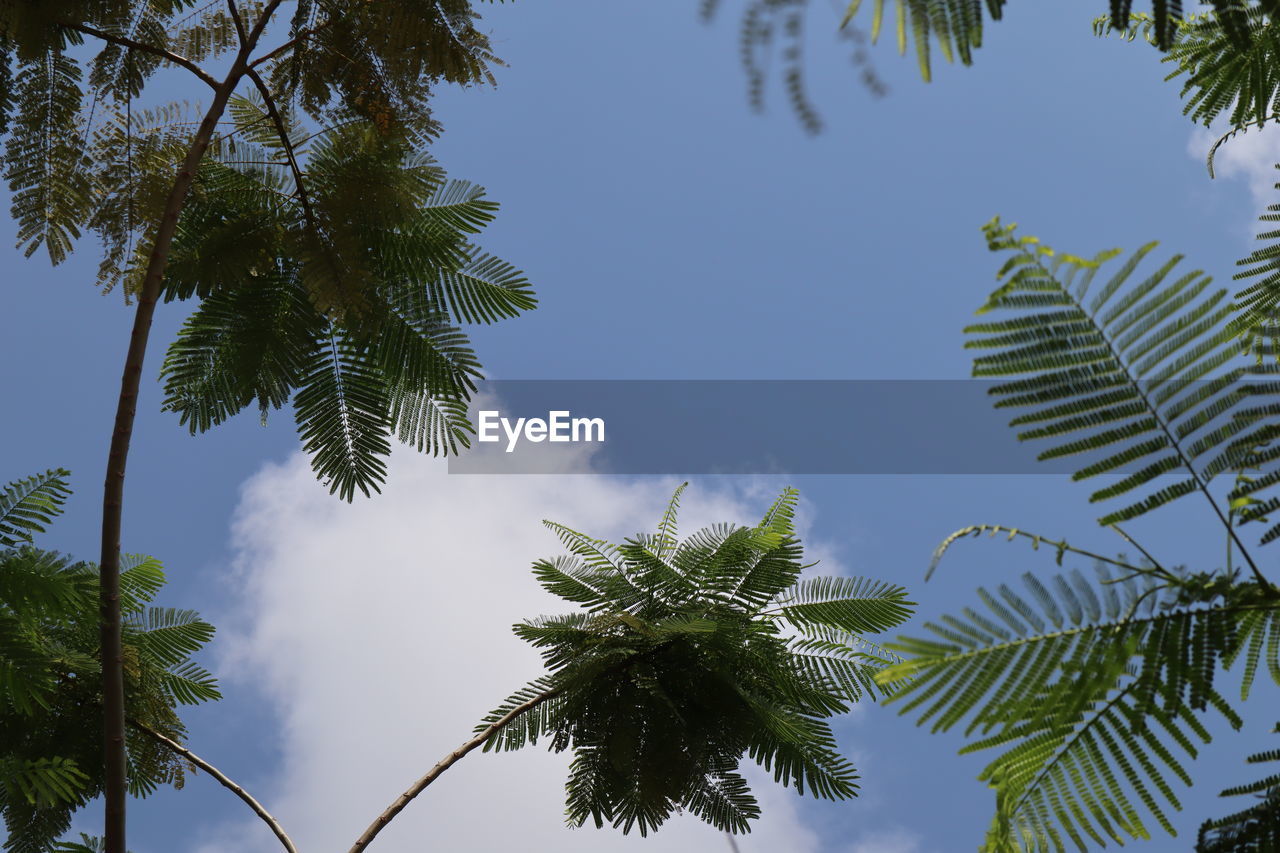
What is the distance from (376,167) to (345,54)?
52cm

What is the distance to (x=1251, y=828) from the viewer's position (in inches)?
49.9

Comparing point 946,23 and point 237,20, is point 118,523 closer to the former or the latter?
point 237,20

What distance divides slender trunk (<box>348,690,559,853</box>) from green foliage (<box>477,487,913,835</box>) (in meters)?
0.04

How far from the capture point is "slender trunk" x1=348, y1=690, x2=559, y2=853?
4422 mm

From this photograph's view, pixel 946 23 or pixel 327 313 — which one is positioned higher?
pixel 327 313

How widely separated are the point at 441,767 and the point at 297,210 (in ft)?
8.24

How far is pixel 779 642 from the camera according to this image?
15.1ft

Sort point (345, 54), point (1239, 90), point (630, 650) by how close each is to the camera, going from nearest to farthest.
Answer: point (1239, 90) < point (630, 650) < point (345, 54)

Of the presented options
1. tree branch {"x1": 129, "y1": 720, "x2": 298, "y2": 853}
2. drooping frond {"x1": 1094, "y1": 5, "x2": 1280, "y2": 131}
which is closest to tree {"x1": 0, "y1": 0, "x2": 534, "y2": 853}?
tree branch {"x1": 129, "y1": 720, "x2": 298, "y2": 853}

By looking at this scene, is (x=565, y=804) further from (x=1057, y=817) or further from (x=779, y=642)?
(x=1057, y=817)

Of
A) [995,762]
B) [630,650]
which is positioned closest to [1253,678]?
[995,762]

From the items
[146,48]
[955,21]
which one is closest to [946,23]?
[955,21]

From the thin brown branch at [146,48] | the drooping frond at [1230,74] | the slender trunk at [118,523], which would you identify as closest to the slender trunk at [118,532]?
the slender trunk at [118,523]

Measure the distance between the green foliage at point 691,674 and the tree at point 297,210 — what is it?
1.18 metres
